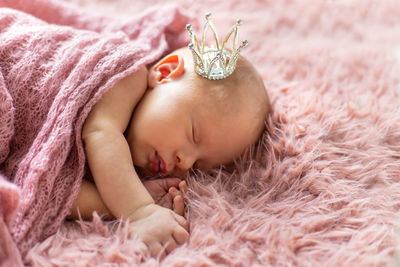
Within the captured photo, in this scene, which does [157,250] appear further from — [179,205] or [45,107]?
[45,107]

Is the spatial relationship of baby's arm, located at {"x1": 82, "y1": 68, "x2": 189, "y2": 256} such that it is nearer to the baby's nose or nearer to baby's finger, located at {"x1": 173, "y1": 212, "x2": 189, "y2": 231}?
baby's finger, located at {"x1": 173, "y1": 212, "x2": 189, "y2": 231}

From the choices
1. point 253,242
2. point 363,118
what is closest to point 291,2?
point 363,118

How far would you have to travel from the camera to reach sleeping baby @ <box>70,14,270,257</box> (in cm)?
89

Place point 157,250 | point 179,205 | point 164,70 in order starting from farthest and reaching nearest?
point 164,70
point 179,205
point 157,250

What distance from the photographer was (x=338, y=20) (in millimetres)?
1450

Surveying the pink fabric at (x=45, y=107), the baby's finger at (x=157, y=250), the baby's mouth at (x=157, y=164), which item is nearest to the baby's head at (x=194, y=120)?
the baby's mouth at (x=157, y=164)

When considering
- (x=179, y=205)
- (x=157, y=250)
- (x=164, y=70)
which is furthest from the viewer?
(x=164, y=70)

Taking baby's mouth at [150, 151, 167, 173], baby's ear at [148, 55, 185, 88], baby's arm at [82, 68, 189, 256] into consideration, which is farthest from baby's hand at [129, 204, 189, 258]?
baby's ear at [148, 55, 185, 88]

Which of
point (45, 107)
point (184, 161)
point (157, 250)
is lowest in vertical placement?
point (157, 250)

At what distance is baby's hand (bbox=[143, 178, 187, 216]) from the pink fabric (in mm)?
166

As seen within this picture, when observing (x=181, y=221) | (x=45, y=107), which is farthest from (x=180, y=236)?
(x=45, y=107)

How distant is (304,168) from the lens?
3.19 feet

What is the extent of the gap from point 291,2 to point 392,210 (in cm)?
87

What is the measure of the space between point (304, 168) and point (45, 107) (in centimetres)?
60
